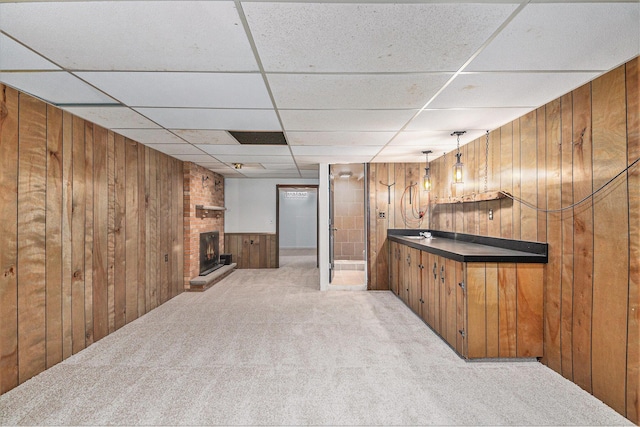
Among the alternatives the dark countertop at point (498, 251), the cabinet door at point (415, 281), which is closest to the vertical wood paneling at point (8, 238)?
the dark countertop at point (498, 251)

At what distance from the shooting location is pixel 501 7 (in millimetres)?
1364

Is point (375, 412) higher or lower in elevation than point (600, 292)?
lower

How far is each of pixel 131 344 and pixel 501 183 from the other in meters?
4.35

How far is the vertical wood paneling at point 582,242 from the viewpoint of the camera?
217cm

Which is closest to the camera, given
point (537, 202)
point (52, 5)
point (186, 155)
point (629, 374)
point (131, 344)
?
point (52, 5)

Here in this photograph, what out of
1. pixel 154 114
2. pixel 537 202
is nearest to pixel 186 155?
pixel 154 114

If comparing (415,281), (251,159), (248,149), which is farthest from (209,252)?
(415,281)

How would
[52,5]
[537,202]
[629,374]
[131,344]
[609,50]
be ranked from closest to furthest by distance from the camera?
[52,5] → [609,50] → [629,374] → [537,202] → [131,344]

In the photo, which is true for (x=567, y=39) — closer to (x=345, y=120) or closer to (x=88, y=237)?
(x=345, y=120)

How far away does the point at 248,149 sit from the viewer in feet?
13.8

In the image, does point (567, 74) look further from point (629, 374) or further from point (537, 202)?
point (629, 374)

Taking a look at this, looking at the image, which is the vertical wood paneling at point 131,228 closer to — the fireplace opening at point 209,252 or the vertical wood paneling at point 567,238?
the fireplace opening at point 209,252

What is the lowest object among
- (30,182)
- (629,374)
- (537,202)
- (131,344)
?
(131,344)

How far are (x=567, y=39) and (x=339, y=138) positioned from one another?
2271 mm
